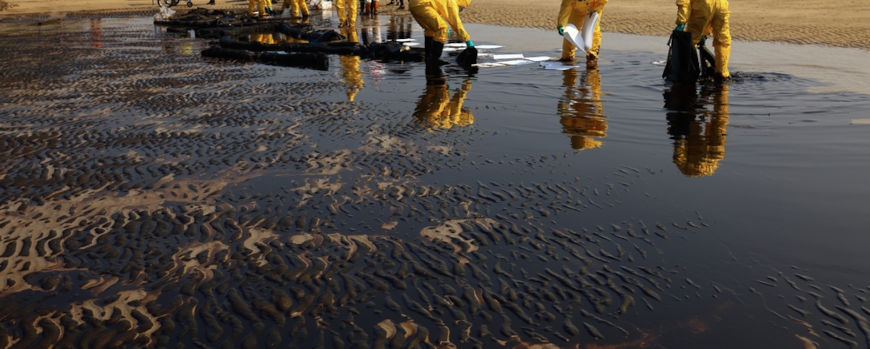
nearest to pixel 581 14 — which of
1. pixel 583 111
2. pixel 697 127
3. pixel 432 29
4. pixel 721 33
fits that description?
pixel 432 29

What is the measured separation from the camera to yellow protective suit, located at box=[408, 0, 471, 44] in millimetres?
10586

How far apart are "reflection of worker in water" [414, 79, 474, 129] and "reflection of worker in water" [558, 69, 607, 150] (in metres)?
1.01

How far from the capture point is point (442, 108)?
7473 millimetres

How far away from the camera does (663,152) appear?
17.9 ft

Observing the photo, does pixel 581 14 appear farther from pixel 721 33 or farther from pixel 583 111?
pixel 583 111

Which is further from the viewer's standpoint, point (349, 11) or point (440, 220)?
point (349, 11)

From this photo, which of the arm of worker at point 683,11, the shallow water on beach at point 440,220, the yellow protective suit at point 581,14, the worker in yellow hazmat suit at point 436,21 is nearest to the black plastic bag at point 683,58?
the arm of worker at point 683,11

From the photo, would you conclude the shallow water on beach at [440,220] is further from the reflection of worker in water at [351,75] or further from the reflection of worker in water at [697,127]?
the reflection of worker in water at [351,75]

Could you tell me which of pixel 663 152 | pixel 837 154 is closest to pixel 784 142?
pixel 837 154

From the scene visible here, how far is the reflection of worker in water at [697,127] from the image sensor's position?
16.8 ft

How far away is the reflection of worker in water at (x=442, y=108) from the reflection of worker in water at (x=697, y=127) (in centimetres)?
201

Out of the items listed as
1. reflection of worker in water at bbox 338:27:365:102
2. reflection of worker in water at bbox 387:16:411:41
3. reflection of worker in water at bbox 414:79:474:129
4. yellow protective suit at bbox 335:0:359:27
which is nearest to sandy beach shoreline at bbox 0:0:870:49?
reflection of worker in water at bbox 387:16:411:41

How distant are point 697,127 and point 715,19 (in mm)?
→ 3097

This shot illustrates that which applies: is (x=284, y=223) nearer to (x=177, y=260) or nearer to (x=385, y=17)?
(x=177, y=260)
